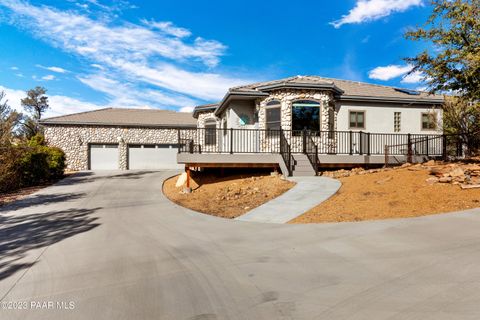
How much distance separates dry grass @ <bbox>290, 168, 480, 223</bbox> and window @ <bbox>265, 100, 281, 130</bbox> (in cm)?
691

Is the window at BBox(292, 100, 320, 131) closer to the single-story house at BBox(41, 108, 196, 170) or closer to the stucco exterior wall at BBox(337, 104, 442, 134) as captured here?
the stucco exterior wall at BBox(337, 104, 442, 134)

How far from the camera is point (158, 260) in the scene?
5059mm

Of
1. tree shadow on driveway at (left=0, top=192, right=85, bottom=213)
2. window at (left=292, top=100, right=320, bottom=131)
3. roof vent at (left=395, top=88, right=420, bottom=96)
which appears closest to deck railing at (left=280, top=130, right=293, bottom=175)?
window at (left=292, top=100, right=320, bottom=131)

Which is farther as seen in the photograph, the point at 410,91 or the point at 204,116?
the point at 204,116

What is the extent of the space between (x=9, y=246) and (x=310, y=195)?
27.4ft

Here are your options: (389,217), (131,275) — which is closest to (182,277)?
(131,275)

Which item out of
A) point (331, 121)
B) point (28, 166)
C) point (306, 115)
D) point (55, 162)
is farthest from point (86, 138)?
point (331, 121)

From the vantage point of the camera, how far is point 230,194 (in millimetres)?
11656

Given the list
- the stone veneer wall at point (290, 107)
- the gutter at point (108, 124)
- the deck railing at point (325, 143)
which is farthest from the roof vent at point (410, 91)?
the gutter at point (108, 124)

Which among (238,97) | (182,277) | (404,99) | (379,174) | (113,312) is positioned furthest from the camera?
(404,99)

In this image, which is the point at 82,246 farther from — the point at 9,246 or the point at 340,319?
the point at 340,319

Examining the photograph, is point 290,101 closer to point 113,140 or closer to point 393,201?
point 393,201

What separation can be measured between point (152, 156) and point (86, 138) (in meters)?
6.12

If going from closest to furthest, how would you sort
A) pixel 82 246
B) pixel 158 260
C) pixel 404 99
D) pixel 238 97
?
pixel 158 260, pixel 82 246, pixel 238 97, pixel 404 99
